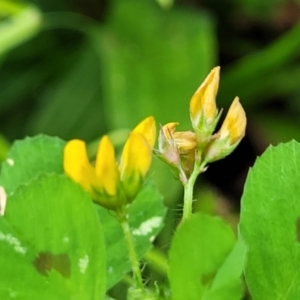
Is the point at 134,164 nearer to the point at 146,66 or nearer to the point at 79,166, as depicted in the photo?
the point at 79,166

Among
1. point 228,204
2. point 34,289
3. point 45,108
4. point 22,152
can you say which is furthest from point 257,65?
point 34,289

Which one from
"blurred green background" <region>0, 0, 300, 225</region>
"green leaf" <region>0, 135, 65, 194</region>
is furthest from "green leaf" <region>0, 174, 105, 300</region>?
"blurred green background" <region>0, 0, 300, 225</region>

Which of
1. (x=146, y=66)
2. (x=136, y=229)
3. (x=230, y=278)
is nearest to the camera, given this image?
(x=230, y=278)

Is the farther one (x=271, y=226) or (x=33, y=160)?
(x=33, y=160)

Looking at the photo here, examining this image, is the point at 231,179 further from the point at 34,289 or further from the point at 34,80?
the point at 34,289

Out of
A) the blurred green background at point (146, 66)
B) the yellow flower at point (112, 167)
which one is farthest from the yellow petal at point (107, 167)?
the blurred green background at point (146, 66)

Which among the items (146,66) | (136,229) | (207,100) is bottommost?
(146,66)

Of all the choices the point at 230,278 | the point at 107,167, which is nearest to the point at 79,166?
the point at 107,167

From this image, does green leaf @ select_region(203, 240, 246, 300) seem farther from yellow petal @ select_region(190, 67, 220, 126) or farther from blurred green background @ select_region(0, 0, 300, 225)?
blurred green background @ select_region(0, 0, 300, 225)
